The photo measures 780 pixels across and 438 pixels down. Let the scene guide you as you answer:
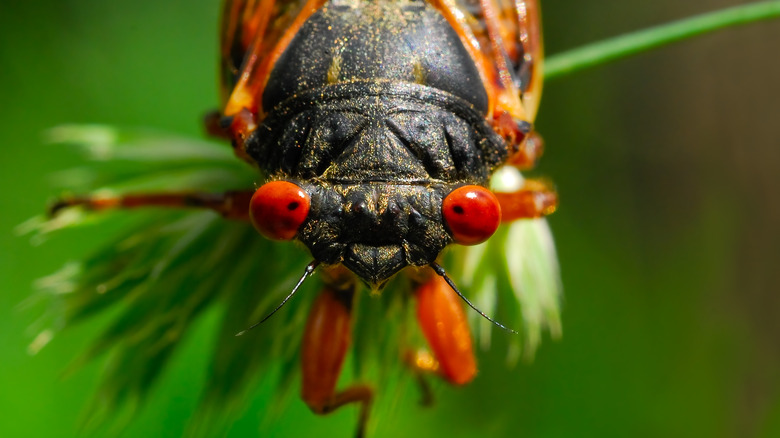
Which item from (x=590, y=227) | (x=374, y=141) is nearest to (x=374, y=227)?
(x=374, y=141)

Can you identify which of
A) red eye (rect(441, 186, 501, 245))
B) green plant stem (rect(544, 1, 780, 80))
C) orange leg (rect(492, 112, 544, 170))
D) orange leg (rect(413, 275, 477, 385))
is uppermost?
green plant stem (rect(544, 1, 780, 80))

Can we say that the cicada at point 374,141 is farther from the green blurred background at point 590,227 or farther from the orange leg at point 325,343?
the green blurred background at point 590,227

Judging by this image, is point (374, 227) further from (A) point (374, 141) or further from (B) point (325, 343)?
(B) point (325, 343)

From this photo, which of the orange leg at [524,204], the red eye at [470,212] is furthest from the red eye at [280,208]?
the orange leg at [524,204]

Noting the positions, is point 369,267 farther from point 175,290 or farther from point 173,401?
point 173,401

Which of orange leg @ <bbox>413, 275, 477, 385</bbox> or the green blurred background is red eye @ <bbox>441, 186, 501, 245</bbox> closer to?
orange leg @ <bbox>413, 275, 477, 385</bbox>

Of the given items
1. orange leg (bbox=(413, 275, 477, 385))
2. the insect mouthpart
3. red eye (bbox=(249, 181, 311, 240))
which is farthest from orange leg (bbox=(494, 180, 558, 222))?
red eye (bbox=(249, 181, 311, 240))

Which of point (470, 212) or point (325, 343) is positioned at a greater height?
point (470, 212)

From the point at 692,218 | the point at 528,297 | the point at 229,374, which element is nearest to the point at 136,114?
the point at 229,374
